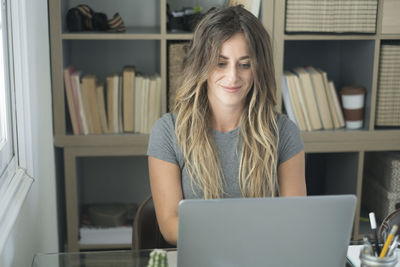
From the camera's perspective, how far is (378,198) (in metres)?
2.57

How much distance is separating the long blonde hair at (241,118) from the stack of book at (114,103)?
61cm

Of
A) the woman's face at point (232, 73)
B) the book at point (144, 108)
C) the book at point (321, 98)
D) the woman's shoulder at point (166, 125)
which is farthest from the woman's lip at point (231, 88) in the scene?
the book at point (321, 98)

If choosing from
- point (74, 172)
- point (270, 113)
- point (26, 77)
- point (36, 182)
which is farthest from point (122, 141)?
point (270, 113)

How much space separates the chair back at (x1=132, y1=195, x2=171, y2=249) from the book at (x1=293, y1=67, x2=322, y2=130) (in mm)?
1044

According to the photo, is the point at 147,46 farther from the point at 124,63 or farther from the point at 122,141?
the point at 122,141

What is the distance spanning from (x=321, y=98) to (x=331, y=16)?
39 cm

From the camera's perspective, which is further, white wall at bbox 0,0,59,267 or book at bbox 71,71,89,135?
book at bbox 71,71,89,135

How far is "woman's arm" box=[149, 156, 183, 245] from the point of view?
156 cm

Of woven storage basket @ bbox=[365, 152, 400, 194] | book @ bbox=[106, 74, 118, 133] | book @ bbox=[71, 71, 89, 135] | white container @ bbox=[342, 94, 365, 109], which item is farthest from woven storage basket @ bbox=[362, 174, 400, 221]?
book @ bbox=[71, 71, 89, 135]

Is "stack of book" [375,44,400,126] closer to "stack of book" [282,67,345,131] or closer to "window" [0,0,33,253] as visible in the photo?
"stack of book" [282,67,345,131]

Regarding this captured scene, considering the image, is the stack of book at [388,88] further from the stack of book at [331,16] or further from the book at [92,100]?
the book at [92,100]

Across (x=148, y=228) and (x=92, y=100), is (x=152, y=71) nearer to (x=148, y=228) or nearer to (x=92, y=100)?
(x=92, y=100)

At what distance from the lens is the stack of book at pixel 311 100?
238cm

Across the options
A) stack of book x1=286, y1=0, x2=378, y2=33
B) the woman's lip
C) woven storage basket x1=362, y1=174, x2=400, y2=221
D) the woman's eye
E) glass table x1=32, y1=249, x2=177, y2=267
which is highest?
stack of book x1=286, y1=0, x2=378, y2=33
